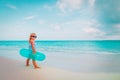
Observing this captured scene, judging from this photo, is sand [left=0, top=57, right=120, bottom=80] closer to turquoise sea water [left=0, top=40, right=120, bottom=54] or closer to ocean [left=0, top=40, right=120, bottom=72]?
ocean [left=0, top=40, right=120, bottom=72]

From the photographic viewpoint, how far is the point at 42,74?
2342mm

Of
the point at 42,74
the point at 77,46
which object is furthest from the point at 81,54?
the point at 42,74

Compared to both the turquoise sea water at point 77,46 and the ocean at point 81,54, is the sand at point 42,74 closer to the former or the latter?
the ocean at point 81,54

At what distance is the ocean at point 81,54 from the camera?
238 cm

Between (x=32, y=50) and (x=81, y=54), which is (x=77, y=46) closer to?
(x=81, y=54)

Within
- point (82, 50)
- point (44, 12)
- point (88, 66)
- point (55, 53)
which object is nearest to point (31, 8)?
point (44, 12)

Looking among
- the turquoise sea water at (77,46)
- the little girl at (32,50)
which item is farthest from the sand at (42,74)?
the turquoise sea water at (77,46)

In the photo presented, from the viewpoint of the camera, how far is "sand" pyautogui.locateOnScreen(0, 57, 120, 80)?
231 cm

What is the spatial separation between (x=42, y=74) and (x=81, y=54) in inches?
20.3

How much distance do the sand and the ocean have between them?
6 cm

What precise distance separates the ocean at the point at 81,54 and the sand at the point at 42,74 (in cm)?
A: 6

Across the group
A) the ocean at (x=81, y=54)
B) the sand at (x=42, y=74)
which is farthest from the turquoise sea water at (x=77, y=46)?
the sand at (x=42, y=74)

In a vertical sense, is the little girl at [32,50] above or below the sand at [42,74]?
above

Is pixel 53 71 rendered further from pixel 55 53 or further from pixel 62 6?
pixel 62 6
